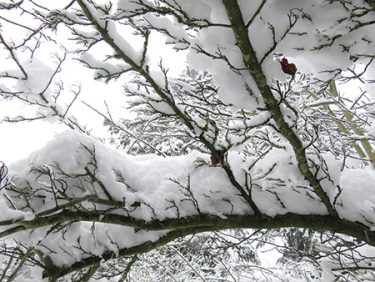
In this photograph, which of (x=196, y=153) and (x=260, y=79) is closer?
(x=260, y=79)

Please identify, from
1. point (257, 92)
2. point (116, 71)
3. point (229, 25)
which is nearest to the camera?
point (229, 25)

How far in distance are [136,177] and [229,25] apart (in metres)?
1.61

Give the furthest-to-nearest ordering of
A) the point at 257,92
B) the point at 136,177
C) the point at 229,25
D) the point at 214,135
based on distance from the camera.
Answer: the point at 136,177 < the point at 214,135 < the point at 257,92 < the point at 229,25

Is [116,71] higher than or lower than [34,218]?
higher

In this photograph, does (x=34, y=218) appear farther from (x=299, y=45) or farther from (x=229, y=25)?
(x=299, y=45)

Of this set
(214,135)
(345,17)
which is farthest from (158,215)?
(345,17)

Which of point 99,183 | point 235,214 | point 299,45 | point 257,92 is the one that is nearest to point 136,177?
point 99,183

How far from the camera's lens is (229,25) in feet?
5.21

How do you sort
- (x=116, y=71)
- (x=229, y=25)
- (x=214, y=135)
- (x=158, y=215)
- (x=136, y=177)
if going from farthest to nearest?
(x=136, y=177)
(x=158, y=215)
(x=214, y=135)
(x=116, y=71)
(x=229, y=25)

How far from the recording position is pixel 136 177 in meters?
2.84

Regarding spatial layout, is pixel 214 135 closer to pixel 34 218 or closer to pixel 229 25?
pixel 229 25

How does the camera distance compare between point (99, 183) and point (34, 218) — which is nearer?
point (34, 218)


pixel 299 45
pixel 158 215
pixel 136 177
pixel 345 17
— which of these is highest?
pixel 345 17

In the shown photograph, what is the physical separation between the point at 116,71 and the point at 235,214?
137 cm
